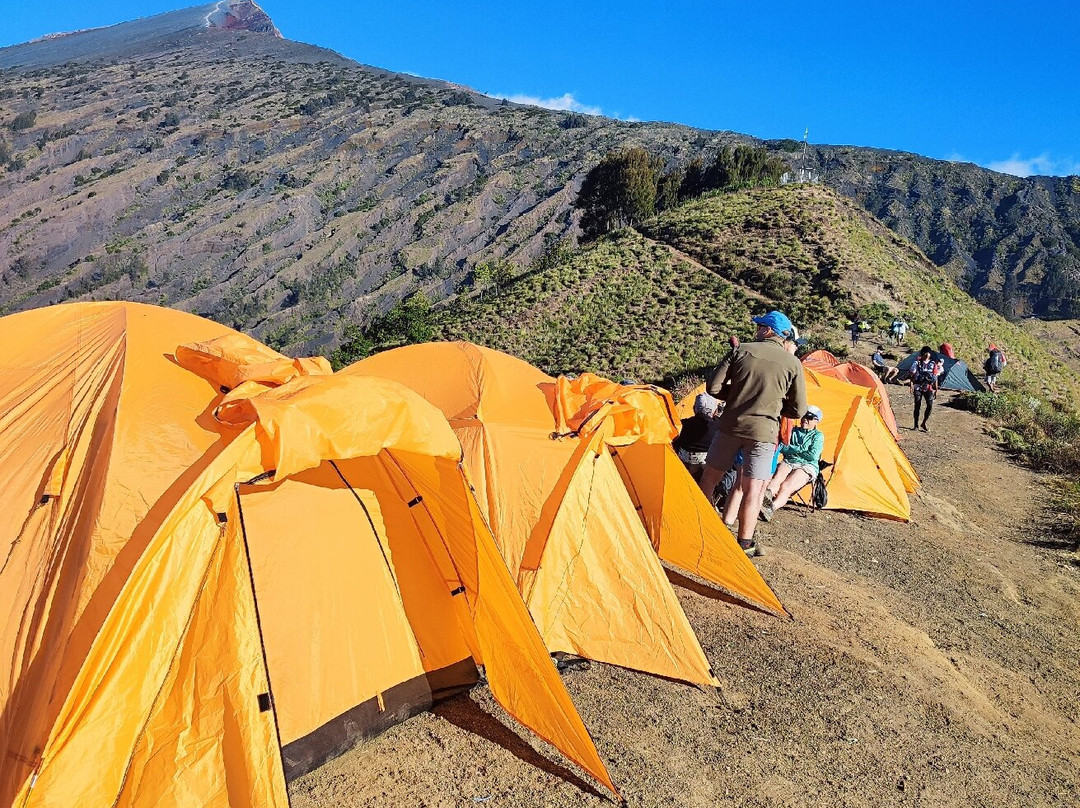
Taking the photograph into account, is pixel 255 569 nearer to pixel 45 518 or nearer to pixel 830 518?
pixel 45 518

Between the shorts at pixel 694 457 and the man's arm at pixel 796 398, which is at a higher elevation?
the man's arm at pixel 796 398

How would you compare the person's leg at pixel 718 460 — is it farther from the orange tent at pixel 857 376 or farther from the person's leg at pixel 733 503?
the orange tent at pixel 857 376

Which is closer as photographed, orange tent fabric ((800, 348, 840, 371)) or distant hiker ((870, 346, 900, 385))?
orange tent fabric ((800, 348, 840, 371))

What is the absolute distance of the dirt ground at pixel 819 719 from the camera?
382 centimetres

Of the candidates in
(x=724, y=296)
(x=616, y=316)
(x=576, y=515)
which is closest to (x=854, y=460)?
(x=576, y=515)

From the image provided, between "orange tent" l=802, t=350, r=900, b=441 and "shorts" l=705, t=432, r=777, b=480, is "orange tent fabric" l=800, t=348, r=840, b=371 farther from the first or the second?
"shorts" l=705, t=432, r=777, b=480

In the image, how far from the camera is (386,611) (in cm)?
440

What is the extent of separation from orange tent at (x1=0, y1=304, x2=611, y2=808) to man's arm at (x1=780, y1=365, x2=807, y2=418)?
305 centimetres

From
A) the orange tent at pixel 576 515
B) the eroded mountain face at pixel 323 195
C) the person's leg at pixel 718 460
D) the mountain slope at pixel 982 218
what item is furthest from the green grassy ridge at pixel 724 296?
the mountain slope at pixel 982 218

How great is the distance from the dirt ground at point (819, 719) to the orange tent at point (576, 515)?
27 centimetres

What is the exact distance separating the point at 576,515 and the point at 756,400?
1.79 meters

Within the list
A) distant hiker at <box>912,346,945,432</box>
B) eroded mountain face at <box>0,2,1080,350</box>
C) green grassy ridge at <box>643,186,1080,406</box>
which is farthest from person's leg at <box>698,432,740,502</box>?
eroded mountain face at <box>0,2,1080,350</box>

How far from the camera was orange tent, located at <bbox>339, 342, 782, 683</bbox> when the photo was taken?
4891 millimetres

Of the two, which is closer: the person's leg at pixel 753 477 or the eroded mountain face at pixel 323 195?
the person's leg at pixel 753 477
